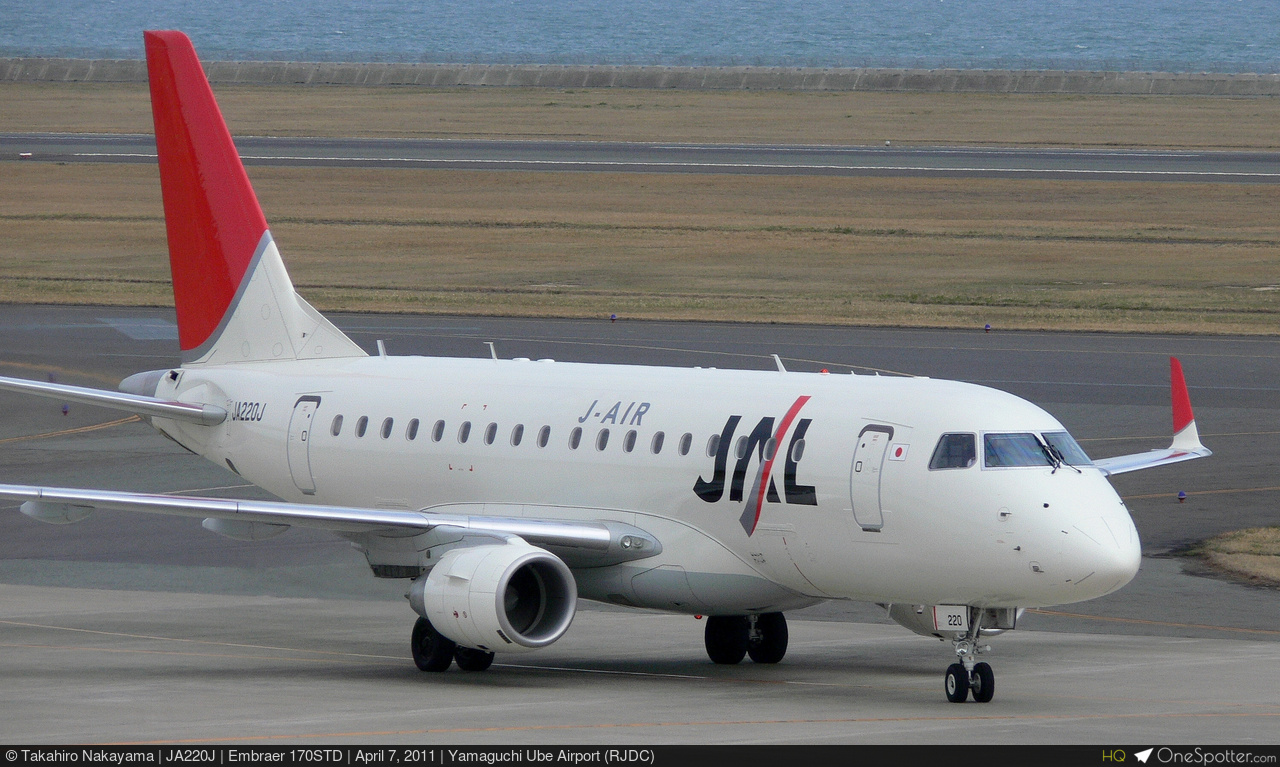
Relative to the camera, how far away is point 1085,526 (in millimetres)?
21469

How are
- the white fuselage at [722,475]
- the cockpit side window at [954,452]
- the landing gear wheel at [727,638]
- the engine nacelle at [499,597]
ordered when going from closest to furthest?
1. the white fuselage at [722,475]
2. the cockpit side window at [954,452]
3. the engine nacelle at [499,597]
4. the landing gear wheel at [727,638]

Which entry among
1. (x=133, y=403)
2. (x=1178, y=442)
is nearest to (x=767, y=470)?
(x=1178, y=442)

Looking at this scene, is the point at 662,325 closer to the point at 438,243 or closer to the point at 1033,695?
the point at 438,243

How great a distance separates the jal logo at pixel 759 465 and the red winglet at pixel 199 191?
11442 mm

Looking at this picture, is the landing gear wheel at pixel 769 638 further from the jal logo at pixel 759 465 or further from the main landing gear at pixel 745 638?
the jal logo at pixel 759 465

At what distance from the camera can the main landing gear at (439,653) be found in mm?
25203

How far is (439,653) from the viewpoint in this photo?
2522 centimetres

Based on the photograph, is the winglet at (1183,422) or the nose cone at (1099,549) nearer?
the nose cone at (1099,549)

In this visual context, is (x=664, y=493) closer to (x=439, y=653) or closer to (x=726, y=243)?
(x=439, y=653)

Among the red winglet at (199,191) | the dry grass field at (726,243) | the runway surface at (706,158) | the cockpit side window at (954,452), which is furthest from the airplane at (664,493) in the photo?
the runway surface at (706,158)

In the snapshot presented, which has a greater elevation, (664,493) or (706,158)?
(706,158)
